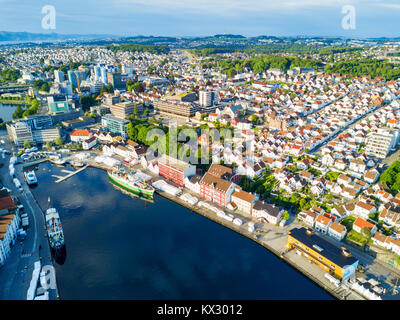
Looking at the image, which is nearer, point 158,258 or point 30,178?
point 158,258

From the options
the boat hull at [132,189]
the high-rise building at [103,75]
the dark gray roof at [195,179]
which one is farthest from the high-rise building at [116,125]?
the high-rise building at [103,75]

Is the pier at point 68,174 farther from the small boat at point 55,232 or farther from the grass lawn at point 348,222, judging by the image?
the grass lawn at point 348,222

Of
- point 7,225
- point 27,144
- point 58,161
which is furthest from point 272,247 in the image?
point 27,144

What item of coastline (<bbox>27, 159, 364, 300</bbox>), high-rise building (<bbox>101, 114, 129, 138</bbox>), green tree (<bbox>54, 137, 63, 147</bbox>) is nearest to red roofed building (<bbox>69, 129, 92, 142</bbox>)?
green tree (<bbox>54, 137, 63, 147</bbox>)

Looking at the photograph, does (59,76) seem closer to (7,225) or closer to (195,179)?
(195,179)

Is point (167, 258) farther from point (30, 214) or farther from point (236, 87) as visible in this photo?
point (236, 87)

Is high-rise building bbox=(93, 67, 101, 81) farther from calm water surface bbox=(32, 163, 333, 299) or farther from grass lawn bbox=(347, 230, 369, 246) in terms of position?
grass lawn bbox=(347, 230, 369, 246)
